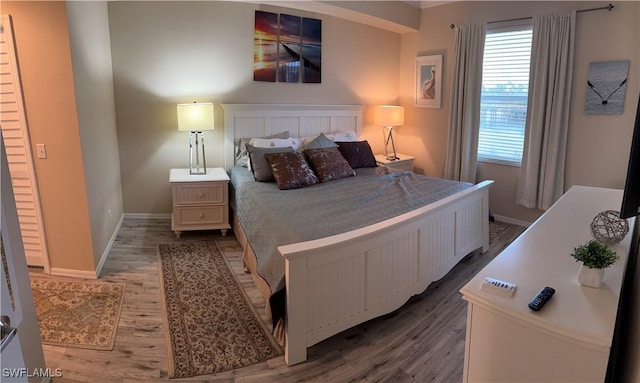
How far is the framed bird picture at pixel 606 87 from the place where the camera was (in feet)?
12.5

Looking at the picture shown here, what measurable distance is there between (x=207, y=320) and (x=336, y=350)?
3.02 feet

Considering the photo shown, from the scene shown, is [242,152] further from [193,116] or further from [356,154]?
[356,154]

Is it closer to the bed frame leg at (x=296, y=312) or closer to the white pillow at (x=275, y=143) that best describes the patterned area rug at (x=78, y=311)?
the bed frame leg at (x=296, y=312)

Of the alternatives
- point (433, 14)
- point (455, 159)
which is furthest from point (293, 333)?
point (433, 14)

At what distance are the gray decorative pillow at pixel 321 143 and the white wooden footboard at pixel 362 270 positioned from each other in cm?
A: 178

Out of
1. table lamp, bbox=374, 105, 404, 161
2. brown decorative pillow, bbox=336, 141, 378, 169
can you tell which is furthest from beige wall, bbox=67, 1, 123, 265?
table lamp, bbox=374, 105, 404, 161

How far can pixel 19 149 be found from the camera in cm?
303

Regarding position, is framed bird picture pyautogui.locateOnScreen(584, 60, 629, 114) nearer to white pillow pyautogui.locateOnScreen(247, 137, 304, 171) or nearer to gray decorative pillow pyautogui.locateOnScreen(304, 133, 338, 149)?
gray decorative pillow pyautogui.locateOnScreen(304, 133, 338, 149)

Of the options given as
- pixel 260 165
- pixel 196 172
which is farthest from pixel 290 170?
pixel 196 172

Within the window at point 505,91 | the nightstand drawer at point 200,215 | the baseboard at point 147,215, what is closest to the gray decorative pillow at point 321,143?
the nightstand drawer at point 200,215

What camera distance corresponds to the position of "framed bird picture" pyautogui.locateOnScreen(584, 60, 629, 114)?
382 cm

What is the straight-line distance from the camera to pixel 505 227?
4.69 meters

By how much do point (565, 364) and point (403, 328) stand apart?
1.46 m

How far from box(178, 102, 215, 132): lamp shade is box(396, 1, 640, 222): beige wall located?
3120mm
